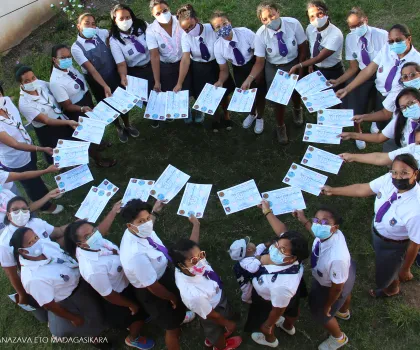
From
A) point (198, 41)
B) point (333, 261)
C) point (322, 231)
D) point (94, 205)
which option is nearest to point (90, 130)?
point (94, 205)

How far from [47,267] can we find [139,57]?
326 cm

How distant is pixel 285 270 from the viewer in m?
3.27

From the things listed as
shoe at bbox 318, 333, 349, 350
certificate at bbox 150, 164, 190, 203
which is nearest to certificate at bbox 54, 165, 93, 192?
certificate at bbox 150, 164, 190, 203

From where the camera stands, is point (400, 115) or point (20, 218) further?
point (400, 115)

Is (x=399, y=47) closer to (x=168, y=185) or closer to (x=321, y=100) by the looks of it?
(x=321, y=100)

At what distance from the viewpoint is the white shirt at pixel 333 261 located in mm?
3283

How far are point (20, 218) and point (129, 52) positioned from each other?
9.20 feet

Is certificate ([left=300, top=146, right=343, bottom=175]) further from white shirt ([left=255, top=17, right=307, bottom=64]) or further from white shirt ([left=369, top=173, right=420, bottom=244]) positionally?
white shirt ([left=255, top=17, right=307, bottom=64])

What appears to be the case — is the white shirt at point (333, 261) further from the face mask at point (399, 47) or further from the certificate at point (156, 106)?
the certificate at point (156, 106)

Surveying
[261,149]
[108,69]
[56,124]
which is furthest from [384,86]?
[56,124]

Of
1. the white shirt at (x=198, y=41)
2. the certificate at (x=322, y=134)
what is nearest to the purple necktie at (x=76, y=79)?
the white shirt at (x=198, y=41)

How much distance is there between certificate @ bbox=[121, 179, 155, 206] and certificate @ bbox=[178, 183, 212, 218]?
1.39 feet

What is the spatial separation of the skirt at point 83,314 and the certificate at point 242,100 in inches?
109

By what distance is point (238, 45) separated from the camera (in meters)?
5.20
